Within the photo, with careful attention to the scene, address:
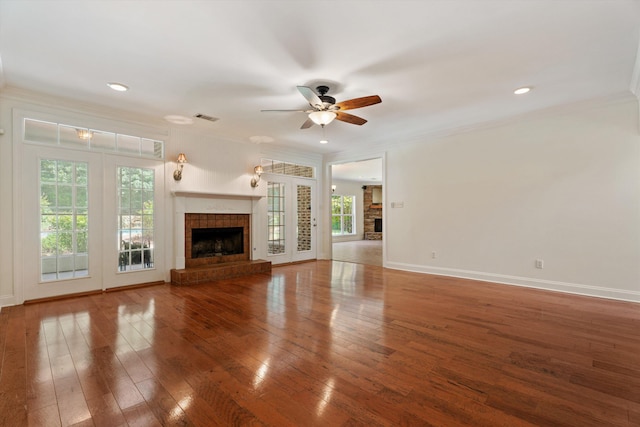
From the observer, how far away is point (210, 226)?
5547mm

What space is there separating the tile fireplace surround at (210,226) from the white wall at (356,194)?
6.97m

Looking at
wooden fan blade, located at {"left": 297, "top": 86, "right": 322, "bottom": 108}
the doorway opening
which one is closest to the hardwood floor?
wooden fan blade, located at {"left": 297, "top": 86, "right": 322, "bottom": 108}

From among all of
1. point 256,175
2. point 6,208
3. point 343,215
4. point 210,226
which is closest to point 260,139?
point 256,175

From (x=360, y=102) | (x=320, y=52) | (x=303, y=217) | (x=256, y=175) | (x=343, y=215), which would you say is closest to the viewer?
(x=320, y=52)

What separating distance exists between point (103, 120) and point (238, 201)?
8.12ft

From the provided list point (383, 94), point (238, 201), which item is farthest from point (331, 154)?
point (383, 94)

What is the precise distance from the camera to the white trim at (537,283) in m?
3.90

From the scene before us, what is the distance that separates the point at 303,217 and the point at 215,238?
2.18 m

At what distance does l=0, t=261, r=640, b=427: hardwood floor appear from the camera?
66.7 inches

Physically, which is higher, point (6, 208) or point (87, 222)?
point (6, 208)

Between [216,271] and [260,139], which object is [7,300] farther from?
[260,139]

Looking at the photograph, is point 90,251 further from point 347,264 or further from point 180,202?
point 347,264

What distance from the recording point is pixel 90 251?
4.26 m

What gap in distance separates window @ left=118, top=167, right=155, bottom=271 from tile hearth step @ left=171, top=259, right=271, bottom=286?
55cm
